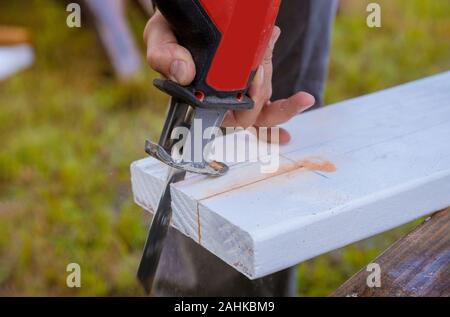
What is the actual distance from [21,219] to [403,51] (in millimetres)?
2211

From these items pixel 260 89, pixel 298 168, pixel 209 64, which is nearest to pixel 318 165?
pixel 298 168

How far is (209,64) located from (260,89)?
0.48 ft

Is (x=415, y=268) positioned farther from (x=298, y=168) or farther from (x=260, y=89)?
(x=260, y=89)

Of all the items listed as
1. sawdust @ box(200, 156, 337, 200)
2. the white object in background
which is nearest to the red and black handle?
sawdust @ box(200, 156, 337, 200)

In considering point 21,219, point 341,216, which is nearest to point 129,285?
point 21,219

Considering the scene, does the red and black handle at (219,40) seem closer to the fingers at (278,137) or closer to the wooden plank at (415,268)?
the fingers at (278,137)

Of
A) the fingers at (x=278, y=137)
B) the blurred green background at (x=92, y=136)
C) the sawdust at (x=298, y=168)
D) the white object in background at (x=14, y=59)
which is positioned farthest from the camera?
the white object in background at (x=14, y=59)

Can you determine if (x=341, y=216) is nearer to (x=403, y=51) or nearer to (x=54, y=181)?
(x=54, y=181)

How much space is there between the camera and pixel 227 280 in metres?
1.64

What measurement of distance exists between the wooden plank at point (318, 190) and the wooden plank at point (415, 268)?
0.16ft

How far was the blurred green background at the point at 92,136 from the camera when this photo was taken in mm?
2225

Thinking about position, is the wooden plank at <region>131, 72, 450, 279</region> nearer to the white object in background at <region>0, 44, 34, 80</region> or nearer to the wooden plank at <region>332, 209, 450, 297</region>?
the wooden plank at <region>332, 209, 450, 297</region>

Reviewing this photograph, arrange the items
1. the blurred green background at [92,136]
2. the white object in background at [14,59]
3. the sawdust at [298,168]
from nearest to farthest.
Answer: the sawdust at [298,168] → the blurred green background at [92,136] → the white object in background at [14,59]

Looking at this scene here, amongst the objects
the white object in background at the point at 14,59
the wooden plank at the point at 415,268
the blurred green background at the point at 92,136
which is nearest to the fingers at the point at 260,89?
the wooden plank at the point at 415,268
